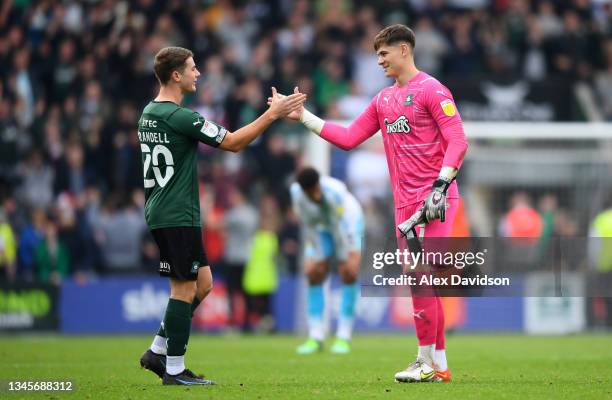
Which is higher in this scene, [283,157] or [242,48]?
[242,48]

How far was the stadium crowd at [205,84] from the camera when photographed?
20031 millimetres

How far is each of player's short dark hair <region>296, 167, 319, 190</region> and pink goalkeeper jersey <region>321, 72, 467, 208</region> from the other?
4.89 metres

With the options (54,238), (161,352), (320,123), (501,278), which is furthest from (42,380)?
(54,238)

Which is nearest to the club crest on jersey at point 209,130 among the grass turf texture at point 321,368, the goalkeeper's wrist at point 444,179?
the goalkeeper's wrist at point 444,179

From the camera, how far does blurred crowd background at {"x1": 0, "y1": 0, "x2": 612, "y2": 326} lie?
20.0 meters

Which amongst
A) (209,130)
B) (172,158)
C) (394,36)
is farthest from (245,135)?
(394,36)

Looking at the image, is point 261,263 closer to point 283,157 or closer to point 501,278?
point 283,157

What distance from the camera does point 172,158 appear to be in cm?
872

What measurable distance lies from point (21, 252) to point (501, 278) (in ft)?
37.5

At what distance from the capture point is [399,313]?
1994cm

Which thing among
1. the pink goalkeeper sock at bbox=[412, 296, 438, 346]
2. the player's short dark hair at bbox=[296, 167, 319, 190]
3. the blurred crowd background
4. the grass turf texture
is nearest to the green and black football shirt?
the grass turf texture

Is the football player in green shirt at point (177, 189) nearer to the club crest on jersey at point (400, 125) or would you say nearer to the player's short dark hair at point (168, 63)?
the player's short dark hair at point (168, 63)

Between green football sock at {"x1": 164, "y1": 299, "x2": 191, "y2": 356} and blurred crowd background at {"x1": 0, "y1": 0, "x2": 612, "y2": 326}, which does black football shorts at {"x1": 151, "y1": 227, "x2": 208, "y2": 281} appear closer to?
green football sock at {"x1": 164, "y1": 299, "x2": 191, "y2": 356}

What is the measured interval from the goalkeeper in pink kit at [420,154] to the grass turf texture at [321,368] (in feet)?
1.21
